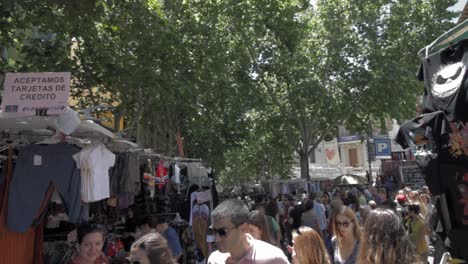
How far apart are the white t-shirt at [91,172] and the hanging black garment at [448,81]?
3.77 metres

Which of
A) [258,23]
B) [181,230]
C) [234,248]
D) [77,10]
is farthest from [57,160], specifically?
[258,23]

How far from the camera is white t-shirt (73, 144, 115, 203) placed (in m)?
5.58

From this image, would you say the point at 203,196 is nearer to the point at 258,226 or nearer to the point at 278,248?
the point at 258,226

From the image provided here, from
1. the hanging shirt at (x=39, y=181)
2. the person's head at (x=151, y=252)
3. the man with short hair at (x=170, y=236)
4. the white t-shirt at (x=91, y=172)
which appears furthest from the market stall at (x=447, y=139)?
the man with short hair at (x=170, y=236)

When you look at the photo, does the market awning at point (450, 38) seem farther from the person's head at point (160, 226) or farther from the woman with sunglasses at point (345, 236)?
the person's head at point (160, 226)

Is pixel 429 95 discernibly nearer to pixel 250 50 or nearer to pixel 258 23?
pixel 258 23

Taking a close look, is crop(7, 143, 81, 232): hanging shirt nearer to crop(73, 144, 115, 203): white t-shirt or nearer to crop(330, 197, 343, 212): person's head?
crop(73, 144, 115, 203): white t-shirt

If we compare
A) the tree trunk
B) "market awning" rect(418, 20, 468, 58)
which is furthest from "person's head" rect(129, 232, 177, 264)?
the tree trunk

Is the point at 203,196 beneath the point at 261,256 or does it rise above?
above

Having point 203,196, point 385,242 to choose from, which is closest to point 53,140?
point 385,242

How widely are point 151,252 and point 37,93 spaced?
2.73 meters

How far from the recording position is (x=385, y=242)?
3139 millimetres

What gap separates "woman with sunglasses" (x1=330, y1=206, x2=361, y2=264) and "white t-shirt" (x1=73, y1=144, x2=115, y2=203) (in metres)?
2.89

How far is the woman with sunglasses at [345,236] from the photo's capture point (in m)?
4.42
